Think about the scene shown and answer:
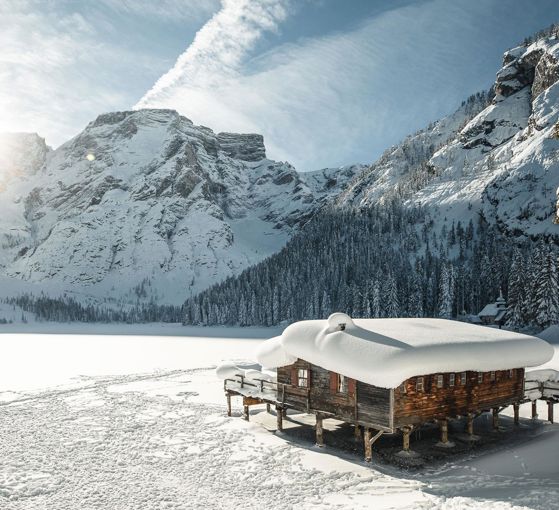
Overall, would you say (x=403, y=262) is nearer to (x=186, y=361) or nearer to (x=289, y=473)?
(x=186, y=361)

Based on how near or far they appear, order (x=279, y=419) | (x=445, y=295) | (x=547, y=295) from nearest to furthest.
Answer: (x=279, y=419)
(x=547, y=295)
(x=445, y=295)

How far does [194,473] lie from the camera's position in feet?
69.8

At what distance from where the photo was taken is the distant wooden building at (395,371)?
72.5 feet

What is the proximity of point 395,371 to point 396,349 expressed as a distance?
1.08 meters

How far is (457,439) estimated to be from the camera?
84.1 ft

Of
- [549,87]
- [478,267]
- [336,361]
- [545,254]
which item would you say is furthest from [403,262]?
[336,361]

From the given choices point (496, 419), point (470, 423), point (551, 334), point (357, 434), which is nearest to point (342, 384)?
point (357, 434)

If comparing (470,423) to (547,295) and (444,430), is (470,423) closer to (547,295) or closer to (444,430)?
(444,430)

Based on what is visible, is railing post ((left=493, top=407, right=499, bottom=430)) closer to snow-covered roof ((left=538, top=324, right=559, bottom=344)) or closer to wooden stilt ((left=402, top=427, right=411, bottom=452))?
wooden stilt ((left=402, top=427, right=411, bottom=452))

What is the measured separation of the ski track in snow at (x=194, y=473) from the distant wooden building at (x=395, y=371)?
2260mm

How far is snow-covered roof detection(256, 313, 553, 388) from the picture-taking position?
2177 cm

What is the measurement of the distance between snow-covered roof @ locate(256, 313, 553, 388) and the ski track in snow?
4.06 m

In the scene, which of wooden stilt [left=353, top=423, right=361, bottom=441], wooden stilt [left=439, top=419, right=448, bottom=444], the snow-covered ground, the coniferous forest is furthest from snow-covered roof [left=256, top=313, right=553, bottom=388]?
the coniferous forest

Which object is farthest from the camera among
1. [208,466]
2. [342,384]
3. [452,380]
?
[452,380]
